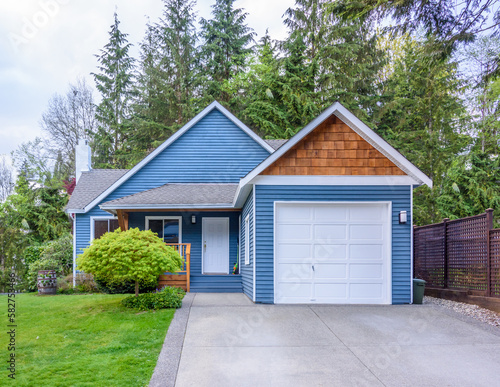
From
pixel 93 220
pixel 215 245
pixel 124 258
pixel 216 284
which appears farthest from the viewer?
pixel 93 220

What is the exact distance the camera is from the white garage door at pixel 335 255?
369 inches

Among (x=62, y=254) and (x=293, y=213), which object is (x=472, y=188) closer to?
(x=293, y=213)

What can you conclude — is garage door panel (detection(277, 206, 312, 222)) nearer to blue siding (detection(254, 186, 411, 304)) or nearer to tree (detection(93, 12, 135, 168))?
blue siding (detection(254, 186, 411, 304))

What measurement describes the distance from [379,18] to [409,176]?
363 centimetres

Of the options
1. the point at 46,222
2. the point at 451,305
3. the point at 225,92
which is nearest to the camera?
the point at 451,305

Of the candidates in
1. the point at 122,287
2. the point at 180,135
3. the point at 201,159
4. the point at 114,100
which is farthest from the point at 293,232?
the point at 114,100

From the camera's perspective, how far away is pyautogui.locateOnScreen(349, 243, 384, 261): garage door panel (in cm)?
942

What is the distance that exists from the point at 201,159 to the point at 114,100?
16.1 m

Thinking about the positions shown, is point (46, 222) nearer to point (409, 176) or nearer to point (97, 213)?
point (97, 213)

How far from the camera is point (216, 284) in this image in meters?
12.3

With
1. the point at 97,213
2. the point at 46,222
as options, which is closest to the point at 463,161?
the point at 97,213

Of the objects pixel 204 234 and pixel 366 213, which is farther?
pixel 204 234

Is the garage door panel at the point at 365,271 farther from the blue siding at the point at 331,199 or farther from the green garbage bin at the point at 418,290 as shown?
the green garbage bin at the point at 418,290

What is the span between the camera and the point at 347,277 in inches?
370
